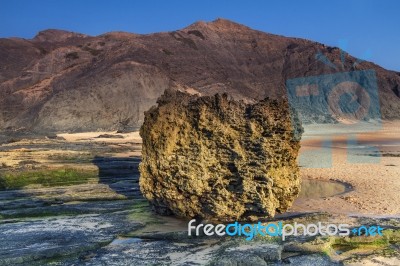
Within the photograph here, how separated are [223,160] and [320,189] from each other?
6350mm

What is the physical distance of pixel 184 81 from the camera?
240 feet

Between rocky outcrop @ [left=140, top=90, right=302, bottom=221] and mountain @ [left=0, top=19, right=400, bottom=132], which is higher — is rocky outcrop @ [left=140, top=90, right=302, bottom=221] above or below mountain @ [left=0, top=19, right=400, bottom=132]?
below

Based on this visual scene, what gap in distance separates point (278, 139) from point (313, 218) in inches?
76.4

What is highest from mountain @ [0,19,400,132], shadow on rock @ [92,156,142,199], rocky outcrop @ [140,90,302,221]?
mountain @ [0,19,400,132]

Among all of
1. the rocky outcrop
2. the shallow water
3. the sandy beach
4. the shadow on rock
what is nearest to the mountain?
the shadow on rock

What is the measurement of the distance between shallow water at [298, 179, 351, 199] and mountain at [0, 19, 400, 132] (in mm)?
39853

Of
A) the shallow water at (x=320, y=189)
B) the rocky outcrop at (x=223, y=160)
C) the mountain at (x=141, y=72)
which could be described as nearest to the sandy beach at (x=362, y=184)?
the shallow water at (x=320, y=189)

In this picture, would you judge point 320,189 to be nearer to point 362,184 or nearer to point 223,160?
point 362,184

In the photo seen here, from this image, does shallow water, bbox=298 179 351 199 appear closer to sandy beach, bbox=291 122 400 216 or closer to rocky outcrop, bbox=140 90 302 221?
sandy beach, bbox=291 122 400 216

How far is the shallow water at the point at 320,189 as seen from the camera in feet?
48.8

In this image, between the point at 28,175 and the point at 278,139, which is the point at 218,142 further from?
the point at 28,175

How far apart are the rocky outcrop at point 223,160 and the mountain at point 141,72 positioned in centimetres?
4398

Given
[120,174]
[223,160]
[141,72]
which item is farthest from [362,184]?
[141,72]

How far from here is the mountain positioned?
60250 mm
